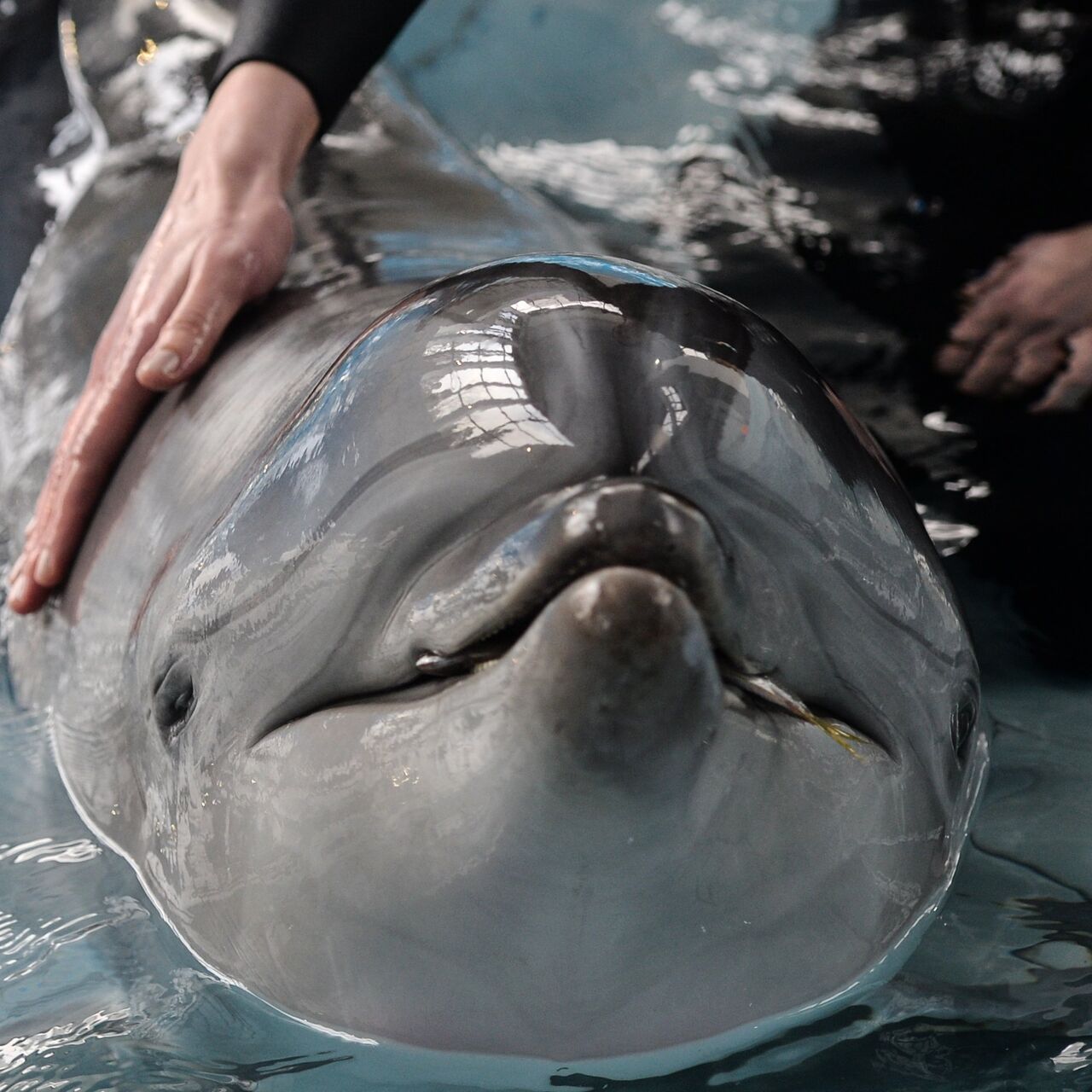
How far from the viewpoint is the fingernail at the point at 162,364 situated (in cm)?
265

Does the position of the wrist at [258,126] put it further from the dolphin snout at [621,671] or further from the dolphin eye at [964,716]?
the dolphin snout at [621,671]

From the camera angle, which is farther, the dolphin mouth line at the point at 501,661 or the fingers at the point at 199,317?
the fingers at the point at 199,317

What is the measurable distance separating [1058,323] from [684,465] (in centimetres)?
298

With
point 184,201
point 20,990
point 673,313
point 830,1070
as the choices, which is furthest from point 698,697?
point 184,201

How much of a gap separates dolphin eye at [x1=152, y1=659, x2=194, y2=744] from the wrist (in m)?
1.43

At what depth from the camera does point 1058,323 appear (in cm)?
428

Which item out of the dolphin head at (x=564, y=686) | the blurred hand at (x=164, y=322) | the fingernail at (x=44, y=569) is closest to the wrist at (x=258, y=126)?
the blurred hand at (x=164, y=322)

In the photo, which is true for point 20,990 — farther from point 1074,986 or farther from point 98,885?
point 1074,986

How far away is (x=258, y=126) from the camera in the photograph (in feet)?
10.8

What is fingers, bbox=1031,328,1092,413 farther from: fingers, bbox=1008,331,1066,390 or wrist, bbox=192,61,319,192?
wrist, bbox=192,61,319,192

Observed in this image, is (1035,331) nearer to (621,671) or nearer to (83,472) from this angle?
(83,472)

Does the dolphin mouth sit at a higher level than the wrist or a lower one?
lower

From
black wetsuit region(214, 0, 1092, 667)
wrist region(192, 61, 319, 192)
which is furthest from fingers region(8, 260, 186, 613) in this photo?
black wetsuit region(214, 0, 1092, 667)

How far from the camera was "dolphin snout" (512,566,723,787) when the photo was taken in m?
1.47
